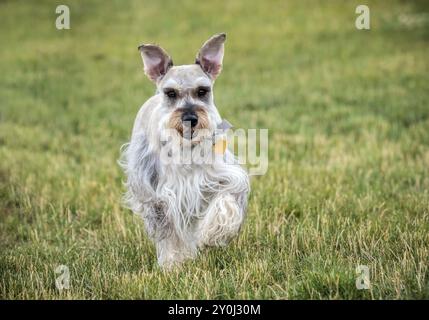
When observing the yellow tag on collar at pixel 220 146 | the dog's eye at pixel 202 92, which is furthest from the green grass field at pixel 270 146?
the dog's eye at pixel 202 92

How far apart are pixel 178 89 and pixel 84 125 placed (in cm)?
807

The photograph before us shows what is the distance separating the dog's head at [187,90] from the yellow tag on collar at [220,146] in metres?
0.21

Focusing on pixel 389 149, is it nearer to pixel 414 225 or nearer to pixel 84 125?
pixel 414 225

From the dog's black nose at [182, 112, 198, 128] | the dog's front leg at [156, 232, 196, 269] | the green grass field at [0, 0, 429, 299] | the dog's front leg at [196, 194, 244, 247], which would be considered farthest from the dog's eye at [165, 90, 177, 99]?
the green grass field at [0, 0, 429, 299]

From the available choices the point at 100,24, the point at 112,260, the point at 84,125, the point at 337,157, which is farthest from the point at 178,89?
the point at 100,24

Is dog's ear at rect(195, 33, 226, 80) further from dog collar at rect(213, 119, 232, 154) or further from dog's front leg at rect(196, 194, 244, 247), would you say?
dog's front leg at rect(196, 194, 244, 247)

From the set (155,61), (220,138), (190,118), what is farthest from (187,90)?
(155,61)

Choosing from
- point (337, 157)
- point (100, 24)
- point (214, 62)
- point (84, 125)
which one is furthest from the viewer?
point (100, 24)

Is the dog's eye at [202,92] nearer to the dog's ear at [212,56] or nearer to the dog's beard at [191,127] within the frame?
the dog's beard at [191,127]

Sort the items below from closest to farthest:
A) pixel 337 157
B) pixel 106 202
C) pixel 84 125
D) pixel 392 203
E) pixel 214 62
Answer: pixel 214 62, pixel 392 203, pixel 106 202, pixel 337 157, pixel 84 125

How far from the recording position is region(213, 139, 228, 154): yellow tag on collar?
588 cm

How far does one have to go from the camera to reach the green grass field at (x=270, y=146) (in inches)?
224

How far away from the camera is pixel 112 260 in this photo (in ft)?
20.9

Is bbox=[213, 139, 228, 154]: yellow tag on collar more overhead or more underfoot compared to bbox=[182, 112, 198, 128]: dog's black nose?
more underfoot
